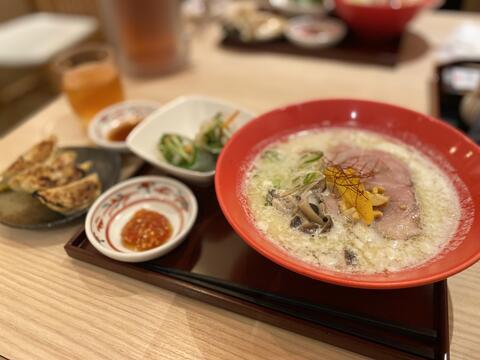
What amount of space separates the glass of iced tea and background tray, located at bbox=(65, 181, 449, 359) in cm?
74

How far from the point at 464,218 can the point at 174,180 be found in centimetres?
84

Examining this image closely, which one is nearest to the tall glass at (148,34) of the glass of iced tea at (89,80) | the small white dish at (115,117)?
the glass of iced tea at (89,80)

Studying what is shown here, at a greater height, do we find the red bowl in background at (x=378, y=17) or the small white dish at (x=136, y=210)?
the red bowl in background at (x=378, y=17)

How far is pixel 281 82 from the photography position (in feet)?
6.41

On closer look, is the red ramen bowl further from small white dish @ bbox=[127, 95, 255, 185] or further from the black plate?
the black plate

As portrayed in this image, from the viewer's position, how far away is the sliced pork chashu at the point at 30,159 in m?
1.29

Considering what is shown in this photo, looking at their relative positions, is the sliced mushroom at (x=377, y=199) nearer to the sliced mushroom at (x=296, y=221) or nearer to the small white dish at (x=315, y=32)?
the sliced mushroom at (x=296, y=221)

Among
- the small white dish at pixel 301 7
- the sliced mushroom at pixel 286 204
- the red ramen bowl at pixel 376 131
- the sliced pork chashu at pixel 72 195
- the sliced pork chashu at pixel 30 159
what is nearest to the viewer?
the red ramen bowl at pixel 376 131

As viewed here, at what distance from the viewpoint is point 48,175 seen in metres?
1.27

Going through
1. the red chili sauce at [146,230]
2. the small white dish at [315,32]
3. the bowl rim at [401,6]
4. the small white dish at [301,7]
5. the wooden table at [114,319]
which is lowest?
the wooden table at [114,319]

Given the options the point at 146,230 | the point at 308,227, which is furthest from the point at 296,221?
the point at 146,230

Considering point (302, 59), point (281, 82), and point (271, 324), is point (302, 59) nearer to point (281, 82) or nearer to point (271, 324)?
point (281, 82)

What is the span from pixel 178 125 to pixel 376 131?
73 centimetres

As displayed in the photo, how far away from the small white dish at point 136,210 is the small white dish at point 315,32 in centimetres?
133
